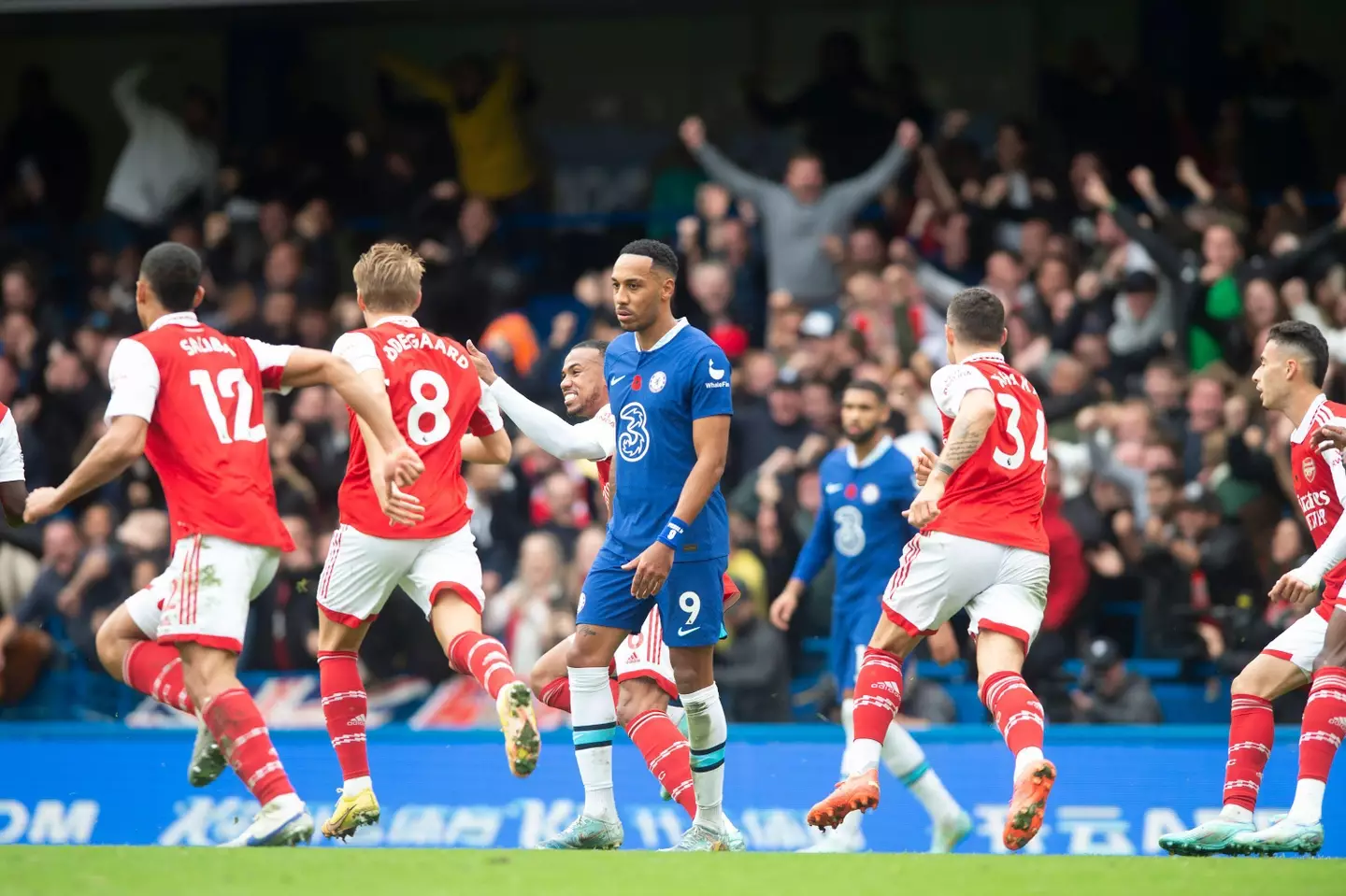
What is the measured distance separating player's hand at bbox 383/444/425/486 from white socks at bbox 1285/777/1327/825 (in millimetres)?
3551

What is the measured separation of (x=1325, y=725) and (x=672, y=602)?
2563 millimetres

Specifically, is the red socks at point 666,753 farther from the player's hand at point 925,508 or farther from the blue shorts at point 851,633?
the blue shorts at point 851,633

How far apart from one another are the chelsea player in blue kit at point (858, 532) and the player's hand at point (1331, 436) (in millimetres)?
2767

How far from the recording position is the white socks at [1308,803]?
695cm

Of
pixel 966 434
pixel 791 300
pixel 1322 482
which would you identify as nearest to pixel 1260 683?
pixel 1322 482

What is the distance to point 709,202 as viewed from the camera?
13.5 metres

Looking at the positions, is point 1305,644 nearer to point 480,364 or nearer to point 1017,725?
point 1017,725

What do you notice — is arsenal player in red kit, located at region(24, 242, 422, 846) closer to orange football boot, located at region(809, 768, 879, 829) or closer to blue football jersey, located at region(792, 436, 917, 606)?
orange football boot, located at region(809, 768, 879, 829)

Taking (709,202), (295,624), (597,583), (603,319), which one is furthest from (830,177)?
(597,583)

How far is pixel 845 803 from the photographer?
659cm

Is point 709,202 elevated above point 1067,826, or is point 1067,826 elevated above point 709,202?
point 709,202

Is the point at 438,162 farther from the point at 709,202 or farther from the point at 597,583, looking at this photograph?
the point at 597,583

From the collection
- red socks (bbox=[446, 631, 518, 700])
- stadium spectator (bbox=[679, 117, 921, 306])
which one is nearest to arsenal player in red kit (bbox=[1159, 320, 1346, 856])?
red socks (bbox=[446, 631, 518, 700])

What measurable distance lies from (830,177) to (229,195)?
5199mm
